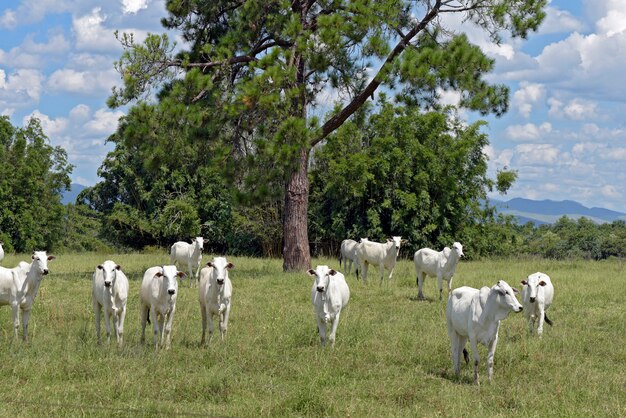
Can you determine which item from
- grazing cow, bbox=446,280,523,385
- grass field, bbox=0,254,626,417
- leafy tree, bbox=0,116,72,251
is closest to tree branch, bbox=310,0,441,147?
grass field, bbox=0,254,626,417

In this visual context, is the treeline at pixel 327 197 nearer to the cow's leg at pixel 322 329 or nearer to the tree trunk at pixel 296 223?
the tree trunk at pixel 296 223

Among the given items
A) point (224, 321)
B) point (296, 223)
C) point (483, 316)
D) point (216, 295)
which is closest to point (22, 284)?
point (216, 295)

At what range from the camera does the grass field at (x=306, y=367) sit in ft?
29.8

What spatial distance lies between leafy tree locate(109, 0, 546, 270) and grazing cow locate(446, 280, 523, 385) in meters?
11.1

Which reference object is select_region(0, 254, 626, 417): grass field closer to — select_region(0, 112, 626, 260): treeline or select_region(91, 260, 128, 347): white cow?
select_region(91, 260, 128, 347): white cow

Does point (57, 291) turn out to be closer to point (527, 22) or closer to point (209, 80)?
point (209, 80)

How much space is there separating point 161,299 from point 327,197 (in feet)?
79.8

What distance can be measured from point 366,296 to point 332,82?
8.39 metres

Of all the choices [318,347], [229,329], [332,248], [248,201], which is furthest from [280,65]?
[332,248]

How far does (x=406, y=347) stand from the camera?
12.6 meters

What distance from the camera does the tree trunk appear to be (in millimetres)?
24500

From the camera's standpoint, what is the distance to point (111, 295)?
13008 millimetres

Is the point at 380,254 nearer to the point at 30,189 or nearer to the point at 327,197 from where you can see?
the point at 327,197

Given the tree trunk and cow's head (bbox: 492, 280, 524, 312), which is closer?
cow's head (bbox: 492, 280, 524, 312)
